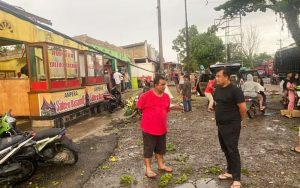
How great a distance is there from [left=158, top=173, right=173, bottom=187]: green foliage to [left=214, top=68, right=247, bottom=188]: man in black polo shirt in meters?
1.08

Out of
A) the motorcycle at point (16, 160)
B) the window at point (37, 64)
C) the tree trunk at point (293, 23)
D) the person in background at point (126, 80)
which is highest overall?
the tree trunk at point (293, 23)

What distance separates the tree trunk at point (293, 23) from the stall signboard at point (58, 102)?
892cm

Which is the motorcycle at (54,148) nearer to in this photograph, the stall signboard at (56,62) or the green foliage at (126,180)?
the green foliage at (126,180)

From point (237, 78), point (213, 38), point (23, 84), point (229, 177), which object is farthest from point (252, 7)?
point (213, 38)

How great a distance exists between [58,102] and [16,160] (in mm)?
5194

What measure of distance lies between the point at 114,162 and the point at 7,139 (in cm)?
218

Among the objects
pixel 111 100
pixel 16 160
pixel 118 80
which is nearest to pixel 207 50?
pixel 118 80

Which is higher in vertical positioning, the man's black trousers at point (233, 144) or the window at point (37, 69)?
the window at point (37, 69)

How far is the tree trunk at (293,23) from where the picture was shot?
13480mm

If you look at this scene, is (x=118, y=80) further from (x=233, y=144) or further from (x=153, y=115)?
(x=233, y=144)

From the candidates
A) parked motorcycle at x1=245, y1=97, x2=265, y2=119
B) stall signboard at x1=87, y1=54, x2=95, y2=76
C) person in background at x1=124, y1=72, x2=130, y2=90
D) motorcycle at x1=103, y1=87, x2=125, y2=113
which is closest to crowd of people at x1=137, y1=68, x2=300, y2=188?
parked motorcycle at x1=245, y1=97, x2=265, y2=119

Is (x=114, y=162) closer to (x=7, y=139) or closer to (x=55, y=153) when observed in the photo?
(x=55, y=153)

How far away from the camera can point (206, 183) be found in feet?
18.3

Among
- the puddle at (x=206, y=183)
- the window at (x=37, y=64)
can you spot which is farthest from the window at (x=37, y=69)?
the puddle at (x=206, y=183)
